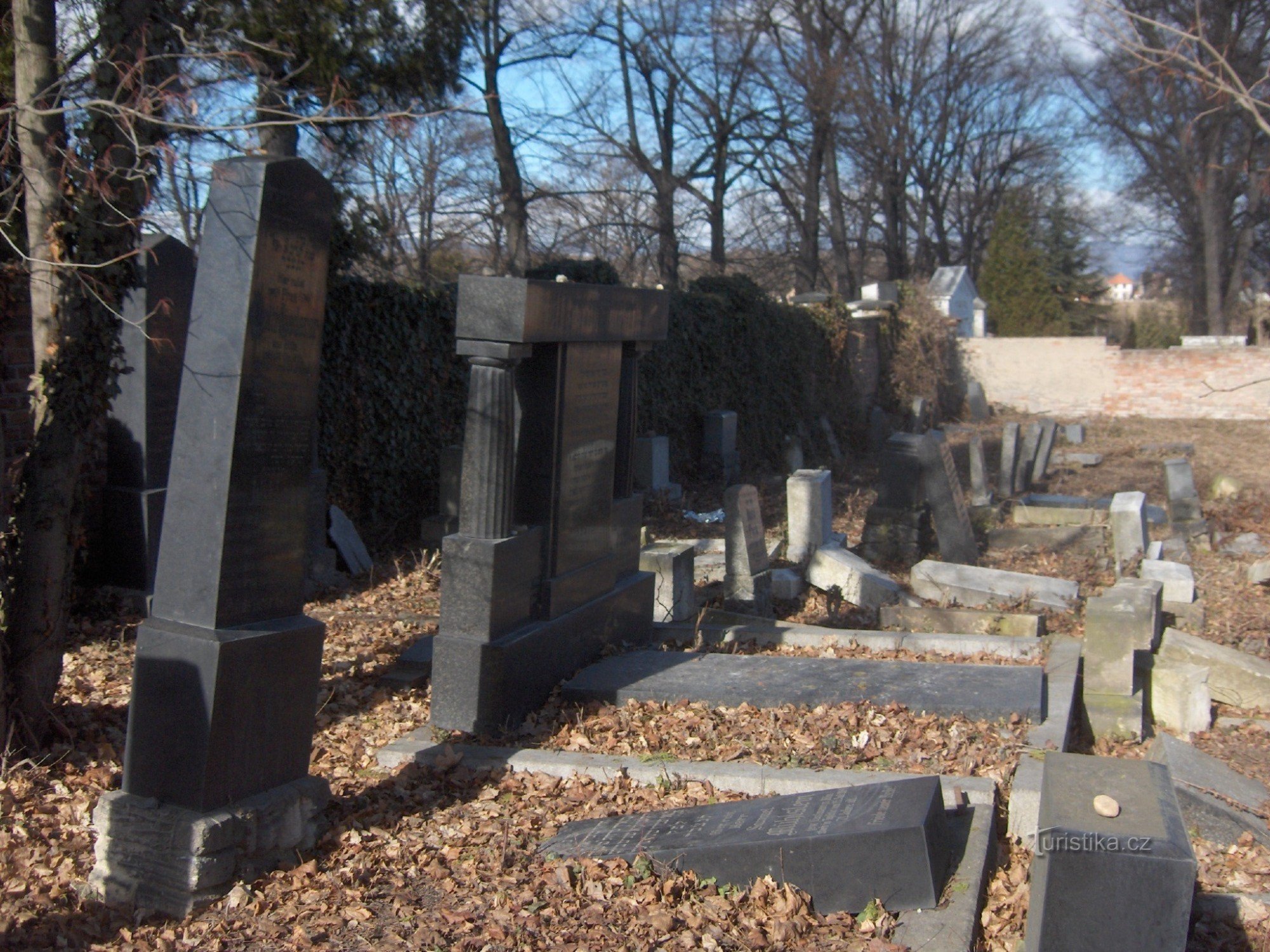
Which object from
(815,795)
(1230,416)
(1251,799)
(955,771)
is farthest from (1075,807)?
(1230,416)

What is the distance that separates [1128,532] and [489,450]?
6055mm

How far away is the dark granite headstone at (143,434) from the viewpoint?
6.63m

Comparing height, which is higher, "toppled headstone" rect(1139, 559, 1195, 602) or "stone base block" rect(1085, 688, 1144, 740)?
"toppled headstone" rect(1139, 559, 1195, 602)

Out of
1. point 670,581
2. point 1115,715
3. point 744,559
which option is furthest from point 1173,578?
point 670,581

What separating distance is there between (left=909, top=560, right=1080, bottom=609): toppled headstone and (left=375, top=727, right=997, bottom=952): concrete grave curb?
11.3 ft

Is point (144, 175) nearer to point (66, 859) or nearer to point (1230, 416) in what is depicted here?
point (66, 859)

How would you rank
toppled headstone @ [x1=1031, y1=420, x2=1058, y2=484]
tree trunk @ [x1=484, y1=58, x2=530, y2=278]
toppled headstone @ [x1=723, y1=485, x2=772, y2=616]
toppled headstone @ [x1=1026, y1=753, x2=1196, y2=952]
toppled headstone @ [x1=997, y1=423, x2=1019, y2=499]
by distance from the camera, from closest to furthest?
toppled headstone @ [x1=1026, y1=753, x2=1196, y2=952], toppled headstone @ [x1=723, y1=485, x2=772, y2=616], toppled headstone @ [x1=997, y1=423, x2=1019, y2=499], toppled headstone @ [x1=1031, y1=420, x2=1058, y2=484], tree trunk @ [x1=484, y1=58, x2=530, y2=278]

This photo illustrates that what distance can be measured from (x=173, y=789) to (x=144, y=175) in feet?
8.63

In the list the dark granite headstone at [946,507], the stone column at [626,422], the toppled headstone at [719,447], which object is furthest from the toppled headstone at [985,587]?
the toppled headstone at [719,447]

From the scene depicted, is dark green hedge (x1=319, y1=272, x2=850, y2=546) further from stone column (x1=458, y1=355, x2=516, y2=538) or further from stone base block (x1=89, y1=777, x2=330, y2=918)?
stone base block (x1=89, y1=777, x2=330, y2=918)

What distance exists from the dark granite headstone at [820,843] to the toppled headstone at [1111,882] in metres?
0.49

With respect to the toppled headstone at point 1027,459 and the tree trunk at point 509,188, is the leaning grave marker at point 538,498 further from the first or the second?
the tree trunk at point 509,188

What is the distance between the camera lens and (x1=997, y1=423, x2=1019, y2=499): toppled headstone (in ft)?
42.3

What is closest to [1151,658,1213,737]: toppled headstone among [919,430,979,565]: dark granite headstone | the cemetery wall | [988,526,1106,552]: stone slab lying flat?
[919,430,979,565]: dark granite headstone
